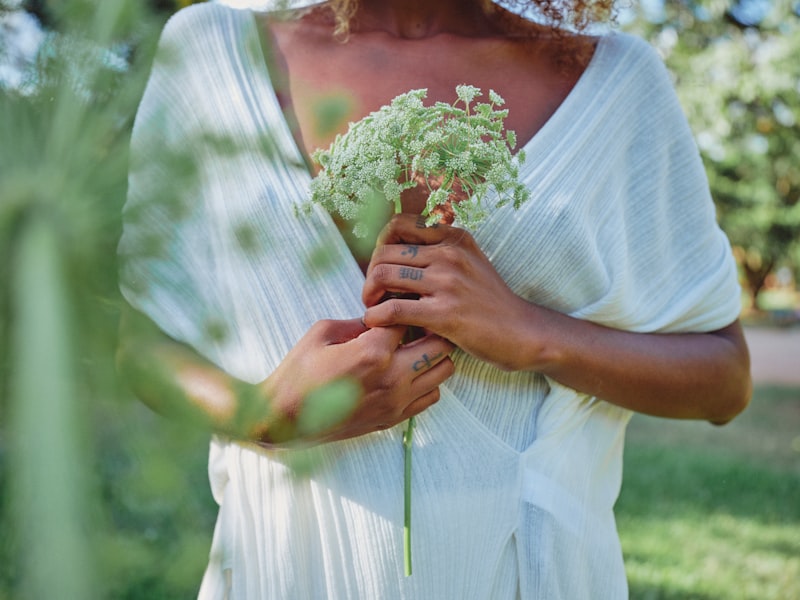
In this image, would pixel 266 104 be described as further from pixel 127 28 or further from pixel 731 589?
pixel 731 589

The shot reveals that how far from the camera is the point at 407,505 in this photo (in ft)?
4.40

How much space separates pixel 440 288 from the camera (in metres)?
1.29

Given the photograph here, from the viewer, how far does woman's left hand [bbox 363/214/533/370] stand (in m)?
1.26

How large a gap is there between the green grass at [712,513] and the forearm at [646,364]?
2087mm

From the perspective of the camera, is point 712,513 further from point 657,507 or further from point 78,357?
point 78,357

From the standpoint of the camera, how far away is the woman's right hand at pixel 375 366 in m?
1.23

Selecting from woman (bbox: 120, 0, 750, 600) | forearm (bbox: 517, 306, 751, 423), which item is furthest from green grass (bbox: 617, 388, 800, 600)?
woman (bbox: 120, 0, 750, 600)

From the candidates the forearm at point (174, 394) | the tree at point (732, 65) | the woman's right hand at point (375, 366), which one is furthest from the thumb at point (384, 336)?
the tree at point (732, 65)

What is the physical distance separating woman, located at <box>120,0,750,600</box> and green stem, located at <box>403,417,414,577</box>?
0.05 feet

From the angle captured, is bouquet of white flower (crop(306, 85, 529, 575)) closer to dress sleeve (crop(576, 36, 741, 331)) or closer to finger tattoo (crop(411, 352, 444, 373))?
finger tattoo (crop(411, 352, 444, 373))

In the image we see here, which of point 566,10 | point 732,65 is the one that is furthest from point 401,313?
point 732,65

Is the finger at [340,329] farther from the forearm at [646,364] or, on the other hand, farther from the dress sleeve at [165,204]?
the dress sleeve at [165,204]

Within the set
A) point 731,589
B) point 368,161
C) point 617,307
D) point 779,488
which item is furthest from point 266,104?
point 779,488

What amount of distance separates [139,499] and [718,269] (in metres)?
1.51
